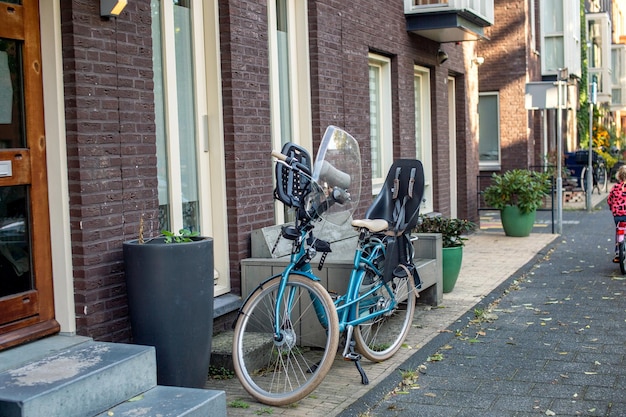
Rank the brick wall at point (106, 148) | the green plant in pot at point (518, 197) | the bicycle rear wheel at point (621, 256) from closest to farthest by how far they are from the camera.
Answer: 1. the brick wall at point (106, 148)
2. the bicycle rear wheel at point (621, 256)
3. the green plant in pot at point (518, 197)

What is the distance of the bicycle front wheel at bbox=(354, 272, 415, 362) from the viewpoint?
6.22 m

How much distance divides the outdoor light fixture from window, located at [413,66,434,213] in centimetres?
803

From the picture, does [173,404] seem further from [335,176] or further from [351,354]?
[335,176]

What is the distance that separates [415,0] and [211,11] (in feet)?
19.4

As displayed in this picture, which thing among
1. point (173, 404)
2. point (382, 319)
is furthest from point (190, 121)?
point (173, 404)

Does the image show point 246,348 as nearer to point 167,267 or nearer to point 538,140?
point 167,267

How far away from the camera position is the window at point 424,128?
42.8 feet

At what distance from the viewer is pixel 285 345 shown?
5.85m

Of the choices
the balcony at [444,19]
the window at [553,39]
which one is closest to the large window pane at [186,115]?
the balcony at [444,19]

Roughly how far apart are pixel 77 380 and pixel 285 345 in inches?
75.9

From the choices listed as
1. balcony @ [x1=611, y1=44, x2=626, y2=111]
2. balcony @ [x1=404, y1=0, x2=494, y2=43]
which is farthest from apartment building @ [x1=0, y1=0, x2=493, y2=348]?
balcony @ [x1=611, y1=44, x2=626, y2=111]

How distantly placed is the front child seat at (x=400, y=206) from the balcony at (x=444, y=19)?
5.48 meters

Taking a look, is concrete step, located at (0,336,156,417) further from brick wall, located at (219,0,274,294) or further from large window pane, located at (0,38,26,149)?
brick wall, located at (219,0,274,294)

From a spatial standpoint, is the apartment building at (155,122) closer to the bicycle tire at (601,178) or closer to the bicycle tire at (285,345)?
the bicycle tire at (285,345)
